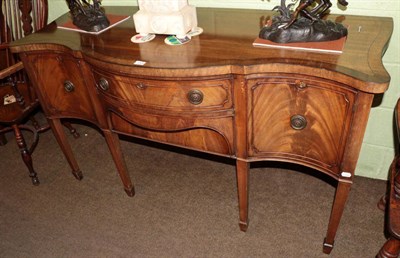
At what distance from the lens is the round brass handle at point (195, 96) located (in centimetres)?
134

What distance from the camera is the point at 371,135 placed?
1.92 m

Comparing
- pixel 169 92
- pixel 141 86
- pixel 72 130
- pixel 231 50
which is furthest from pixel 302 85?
pixel 72 130

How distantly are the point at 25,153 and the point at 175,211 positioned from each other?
980mm

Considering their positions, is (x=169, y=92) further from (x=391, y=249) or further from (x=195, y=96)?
(x=391, y=249)

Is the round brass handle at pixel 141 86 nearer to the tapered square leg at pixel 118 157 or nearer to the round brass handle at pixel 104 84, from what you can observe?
the round brass handle at pixel 104 84

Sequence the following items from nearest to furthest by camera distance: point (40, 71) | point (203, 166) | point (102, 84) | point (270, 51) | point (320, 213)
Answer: point (270, 51) < point (102, 84) < point (40, 71) < point (320, 213) < point (203, 166)

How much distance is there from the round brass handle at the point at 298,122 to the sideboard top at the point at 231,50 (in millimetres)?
190

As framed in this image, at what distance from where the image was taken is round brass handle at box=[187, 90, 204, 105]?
1.34m

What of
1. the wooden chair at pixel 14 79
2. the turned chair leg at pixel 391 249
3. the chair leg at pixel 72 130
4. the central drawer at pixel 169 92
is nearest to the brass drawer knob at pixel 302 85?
the central drawer at pixel 169 92

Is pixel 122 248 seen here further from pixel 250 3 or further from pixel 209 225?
pixel 250 3

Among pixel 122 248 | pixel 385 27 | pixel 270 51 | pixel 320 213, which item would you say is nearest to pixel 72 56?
pixel 270 51

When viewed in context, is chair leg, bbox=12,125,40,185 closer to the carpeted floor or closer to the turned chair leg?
the carpeted floor

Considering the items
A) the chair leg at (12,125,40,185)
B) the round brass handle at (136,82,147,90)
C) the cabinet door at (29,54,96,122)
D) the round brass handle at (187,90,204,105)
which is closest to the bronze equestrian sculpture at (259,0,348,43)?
the round brass handle at (187,90,204,105)

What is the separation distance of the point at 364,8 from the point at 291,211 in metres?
1.05
